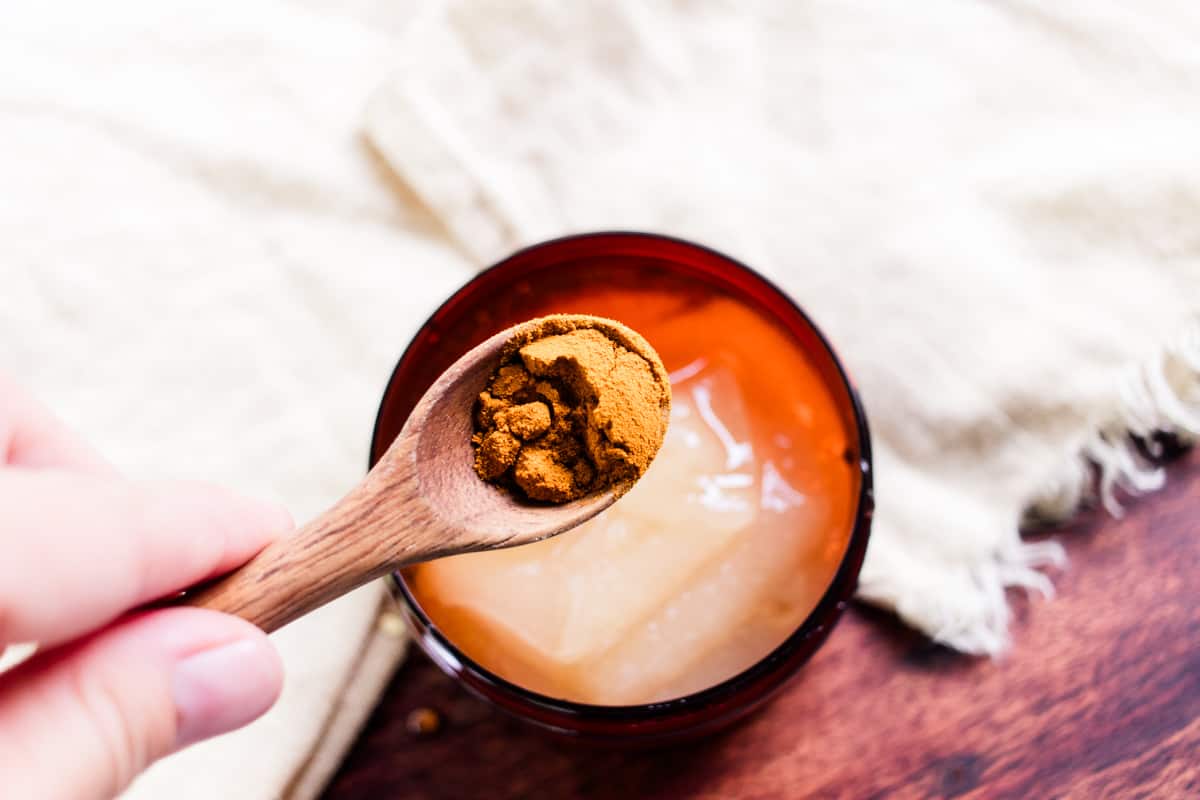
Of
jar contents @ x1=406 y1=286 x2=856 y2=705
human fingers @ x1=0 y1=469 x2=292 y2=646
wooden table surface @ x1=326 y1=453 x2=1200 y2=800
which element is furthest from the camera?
wooden table surface @ x1=326 y1=453 x2=1200 y2=800

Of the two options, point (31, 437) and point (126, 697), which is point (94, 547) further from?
point (31, 437)

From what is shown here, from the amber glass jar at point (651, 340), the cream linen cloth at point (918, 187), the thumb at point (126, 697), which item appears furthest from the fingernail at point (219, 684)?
the cream linen cloth at point (918, 187)

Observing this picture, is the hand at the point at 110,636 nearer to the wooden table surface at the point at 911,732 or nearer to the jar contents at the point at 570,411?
the jar contents at the point at 570,411

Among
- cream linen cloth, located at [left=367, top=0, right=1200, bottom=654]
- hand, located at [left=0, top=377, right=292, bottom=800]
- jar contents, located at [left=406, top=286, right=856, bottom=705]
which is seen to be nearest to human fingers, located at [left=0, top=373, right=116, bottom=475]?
hand, located at [left=0, top=377, right=292, bottom=800]

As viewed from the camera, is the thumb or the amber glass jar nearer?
the thumb

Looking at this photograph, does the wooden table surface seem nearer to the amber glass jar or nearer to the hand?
the amber glass jar

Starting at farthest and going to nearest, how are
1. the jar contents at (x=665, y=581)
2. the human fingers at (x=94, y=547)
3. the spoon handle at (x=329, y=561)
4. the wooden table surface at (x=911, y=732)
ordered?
the wooden table surface at (x=911, y=732)
the jar contents at (x=665, y=581)
the spoon handle at (x=329, y=561)
the human fingers at (x=94, y=547)

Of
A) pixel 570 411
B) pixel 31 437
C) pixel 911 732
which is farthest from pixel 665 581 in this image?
pixel 31 437

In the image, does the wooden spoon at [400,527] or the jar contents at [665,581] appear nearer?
the wooden spoon at [400,527]

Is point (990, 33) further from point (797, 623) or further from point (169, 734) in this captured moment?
point (169, 734)
